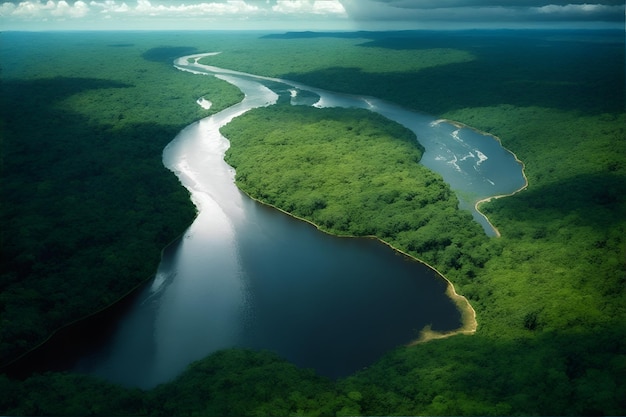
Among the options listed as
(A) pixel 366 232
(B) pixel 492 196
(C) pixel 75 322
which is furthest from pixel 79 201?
(B) pixel 492 196

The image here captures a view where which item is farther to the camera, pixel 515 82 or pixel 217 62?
pixel 217 62

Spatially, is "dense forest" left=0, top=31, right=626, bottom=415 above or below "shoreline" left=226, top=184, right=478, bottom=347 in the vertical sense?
above

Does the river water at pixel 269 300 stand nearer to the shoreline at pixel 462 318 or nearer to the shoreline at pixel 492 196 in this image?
the shoreline at pixel 462 318

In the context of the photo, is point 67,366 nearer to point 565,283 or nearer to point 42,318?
point 42,318

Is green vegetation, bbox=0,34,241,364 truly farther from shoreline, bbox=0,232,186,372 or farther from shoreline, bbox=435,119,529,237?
shoreline, bbox=435,119,529,237

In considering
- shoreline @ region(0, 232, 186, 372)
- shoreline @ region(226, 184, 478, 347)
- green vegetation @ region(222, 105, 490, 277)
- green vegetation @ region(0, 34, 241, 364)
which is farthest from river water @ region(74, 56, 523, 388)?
green vegetation @ region(0, 34, 241, 364)

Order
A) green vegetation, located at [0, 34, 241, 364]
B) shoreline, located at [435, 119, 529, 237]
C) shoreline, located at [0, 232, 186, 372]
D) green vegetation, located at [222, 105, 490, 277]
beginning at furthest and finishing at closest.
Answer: shoreline, located at [435, 119, 529, 237], green vegetation, located at [222, 105, 490, 277], green vegetation, located at [0, 34, 241, 364], shoreline, located at [0, 232, 186, 372]

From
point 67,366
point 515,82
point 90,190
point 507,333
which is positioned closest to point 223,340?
point 67,366
